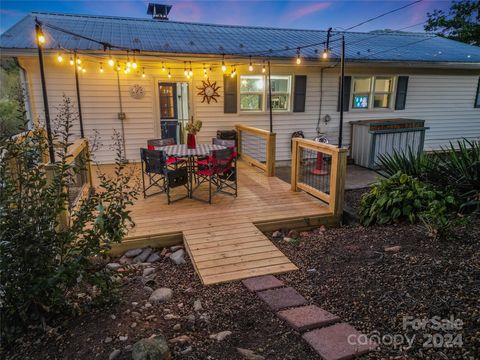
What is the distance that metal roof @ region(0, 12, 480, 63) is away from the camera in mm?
7195

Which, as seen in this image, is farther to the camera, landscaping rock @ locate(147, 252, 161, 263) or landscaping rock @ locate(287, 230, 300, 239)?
landscaping rock @ locate(287, 230, 300, 239)

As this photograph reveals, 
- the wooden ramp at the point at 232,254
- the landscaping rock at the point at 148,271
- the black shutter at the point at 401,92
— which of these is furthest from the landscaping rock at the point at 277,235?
the black shutter at the point at 401,92

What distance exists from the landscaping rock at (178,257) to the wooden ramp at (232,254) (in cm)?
9

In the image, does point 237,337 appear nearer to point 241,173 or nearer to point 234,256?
point 234,256

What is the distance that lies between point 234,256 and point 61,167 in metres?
1.93

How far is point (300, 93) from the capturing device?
8.51 metres

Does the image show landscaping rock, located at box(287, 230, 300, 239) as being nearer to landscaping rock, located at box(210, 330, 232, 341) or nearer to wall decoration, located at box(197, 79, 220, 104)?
landscaping rock, located at box(210, 330, 232, 341)

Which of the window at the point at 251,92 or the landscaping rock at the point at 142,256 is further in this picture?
the window at the point at 251,92

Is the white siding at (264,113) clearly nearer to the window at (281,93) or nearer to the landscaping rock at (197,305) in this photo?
the window at (281,93)

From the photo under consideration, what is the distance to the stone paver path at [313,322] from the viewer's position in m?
2.10

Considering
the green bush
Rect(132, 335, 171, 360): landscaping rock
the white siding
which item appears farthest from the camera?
the white siding

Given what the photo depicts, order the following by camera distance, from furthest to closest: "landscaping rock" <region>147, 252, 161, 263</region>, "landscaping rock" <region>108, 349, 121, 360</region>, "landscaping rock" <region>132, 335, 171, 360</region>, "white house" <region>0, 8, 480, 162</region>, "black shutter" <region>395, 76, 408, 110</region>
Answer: "black shutter" <region>395, 76, 408, 110</region>
"white house" <region>0, 8, 480, 162</region>
"landscaping rock" <region>147, 252, 161, 263</region>
"landscaping rock" <region>108, 349, 121, 360</region>
"landscaping rock" <region>132, 335, 171, 360</region>

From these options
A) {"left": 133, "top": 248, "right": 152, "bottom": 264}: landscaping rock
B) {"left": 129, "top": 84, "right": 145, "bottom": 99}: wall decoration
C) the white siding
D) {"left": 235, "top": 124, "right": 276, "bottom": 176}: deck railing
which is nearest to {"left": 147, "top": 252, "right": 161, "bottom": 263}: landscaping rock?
{"left": 133, "top": 248, "right": 152, "bottom": 264}: landscaping rock

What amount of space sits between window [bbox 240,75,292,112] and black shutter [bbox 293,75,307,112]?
0.16 metres
